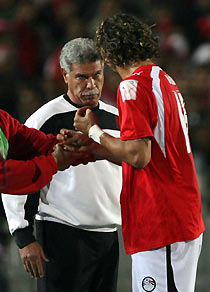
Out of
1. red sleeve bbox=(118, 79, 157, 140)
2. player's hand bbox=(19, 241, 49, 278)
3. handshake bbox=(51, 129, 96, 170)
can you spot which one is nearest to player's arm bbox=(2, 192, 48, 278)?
player's hand bbox=(19, 241, 49, 278)

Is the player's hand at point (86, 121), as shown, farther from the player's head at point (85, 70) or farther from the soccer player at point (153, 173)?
the player's head at point (85, 70)

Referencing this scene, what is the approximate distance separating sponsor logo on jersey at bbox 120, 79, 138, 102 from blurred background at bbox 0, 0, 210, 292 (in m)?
2.08

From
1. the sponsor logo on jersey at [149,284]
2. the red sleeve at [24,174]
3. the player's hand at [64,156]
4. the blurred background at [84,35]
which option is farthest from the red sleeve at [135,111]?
the blurred background at [84,35]

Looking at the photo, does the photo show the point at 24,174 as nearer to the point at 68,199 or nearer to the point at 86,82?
the point at 68,199

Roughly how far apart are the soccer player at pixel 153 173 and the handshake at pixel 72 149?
0.06 m

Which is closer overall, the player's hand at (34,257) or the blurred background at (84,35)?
the player's hand at (34,257)

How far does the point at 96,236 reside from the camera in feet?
9.61

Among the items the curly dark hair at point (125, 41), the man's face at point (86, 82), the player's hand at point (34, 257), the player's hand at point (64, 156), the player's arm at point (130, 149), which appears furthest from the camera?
the man's face at point (86, 82)

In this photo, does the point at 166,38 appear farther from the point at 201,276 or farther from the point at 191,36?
the point at 201,276

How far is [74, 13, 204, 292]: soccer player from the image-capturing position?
96.4 inches

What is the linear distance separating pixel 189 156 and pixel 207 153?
99.5 inches

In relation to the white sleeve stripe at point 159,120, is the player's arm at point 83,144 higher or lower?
lower

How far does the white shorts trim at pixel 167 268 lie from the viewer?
252 centimetres

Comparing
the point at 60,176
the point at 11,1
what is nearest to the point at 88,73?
the point at 60,176
